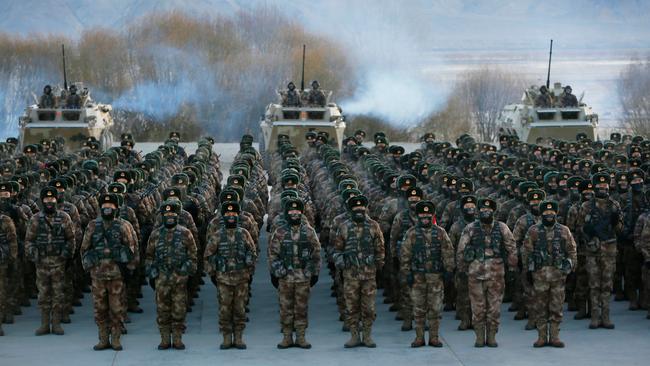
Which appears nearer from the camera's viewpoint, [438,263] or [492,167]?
[438,263]

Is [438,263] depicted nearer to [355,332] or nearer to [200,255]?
[355,332]

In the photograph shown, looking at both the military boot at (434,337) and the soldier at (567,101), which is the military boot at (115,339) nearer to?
the military boot at (434,337)

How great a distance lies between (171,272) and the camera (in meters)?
17.4

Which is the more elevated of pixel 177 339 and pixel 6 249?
pixel 6 249

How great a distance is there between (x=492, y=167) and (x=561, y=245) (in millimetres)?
5184

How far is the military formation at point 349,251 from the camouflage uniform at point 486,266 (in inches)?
0.6

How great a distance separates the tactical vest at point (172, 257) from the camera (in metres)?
A: 17.4

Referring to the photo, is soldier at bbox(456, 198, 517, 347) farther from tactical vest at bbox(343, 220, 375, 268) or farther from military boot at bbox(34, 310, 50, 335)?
military boot at bbox(34, 310, 50, 335)

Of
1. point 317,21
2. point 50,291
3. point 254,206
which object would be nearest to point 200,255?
point 254,206

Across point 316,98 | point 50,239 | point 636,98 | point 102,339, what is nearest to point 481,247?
point 102,339

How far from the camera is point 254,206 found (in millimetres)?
20531

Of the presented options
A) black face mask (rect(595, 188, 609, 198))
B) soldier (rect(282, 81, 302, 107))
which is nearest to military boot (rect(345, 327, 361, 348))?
black face mask (rect(595, 188, 609, 198))

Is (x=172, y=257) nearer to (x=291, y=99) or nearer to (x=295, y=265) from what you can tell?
(x=295, y=265)

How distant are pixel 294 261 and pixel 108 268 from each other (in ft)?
6.29
